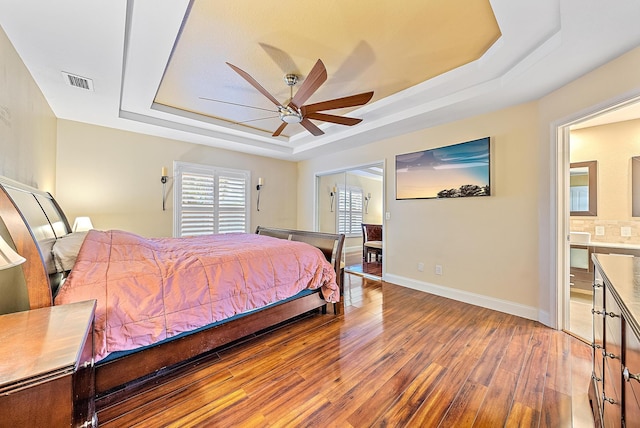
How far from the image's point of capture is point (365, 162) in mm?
4648

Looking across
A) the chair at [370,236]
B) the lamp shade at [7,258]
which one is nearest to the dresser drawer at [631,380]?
the lamp shade at [7,258]

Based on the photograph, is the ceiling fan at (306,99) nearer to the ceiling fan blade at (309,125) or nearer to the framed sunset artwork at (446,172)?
the ceiling fan blade at (309,125)

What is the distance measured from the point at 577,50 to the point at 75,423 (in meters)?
3.66

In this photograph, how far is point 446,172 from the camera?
3510 mm

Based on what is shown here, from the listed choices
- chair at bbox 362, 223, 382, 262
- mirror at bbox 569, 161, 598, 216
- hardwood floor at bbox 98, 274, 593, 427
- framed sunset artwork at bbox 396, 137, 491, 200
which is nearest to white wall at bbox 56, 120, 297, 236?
hardwood floor at bbox 98, 274, 593, 427

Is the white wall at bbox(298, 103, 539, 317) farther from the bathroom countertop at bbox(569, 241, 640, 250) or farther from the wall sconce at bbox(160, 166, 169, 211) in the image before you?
the wall sconce at bbox(160, 166, 169, 211)

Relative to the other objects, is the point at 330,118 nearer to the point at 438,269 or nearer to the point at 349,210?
the point at 438,269

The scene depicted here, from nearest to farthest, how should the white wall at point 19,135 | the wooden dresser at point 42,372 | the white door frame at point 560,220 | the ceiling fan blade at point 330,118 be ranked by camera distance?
the wooden dresser at point 42,372, the white wall at point 19,135, the white door frame at point 560,220, the ceiling fan blade at point 330,118

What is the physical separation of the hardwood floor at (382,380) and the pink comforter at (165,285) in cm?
41

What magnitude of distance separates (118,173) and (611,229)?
725 centimetres

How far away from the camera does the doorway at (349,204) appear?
216 inches

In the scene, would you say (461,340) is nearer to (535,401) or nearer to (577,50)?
(535,401)

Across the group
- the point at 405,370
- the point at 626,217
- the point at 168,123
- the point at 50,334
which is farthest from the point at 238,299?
the point at 626,217

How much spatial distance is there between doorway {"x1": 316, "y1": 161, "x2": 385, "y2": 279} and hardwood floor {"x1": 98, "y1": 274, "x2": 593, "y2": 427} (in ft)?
9.42
